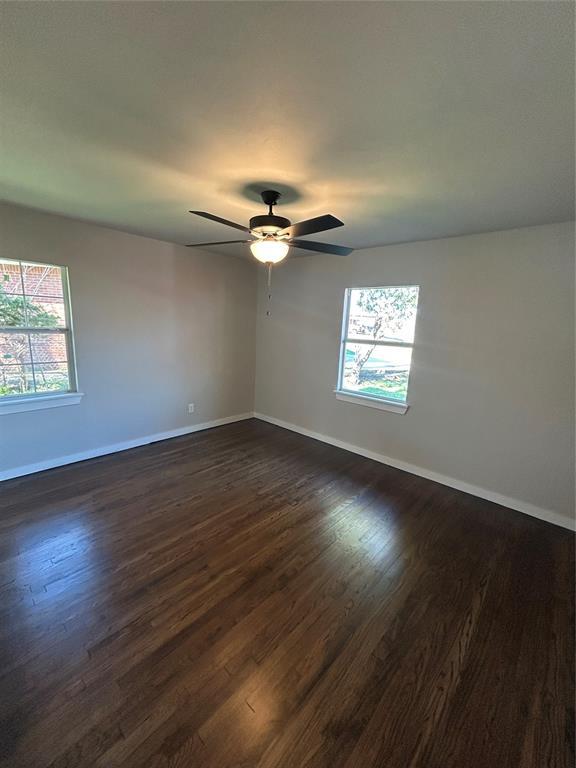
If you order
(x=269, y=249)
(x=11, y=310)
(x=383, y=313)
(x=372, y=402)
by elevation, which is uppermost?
(x=269, y=249)

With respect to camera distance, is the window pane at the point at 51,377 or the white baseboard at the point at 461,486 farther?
the window pane at the point at 51,377

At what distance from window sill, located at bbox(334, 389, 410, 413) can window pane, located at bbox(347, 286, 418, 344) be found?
0.72 m

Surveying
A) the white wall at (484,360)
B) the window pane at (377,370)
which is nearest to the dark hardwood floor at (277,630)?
the white wall at (484,360)

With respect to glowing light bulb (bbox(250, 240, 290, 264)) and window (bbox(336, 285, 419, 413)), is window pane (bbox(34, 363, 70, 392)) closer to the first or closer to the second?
glowing light bulb (bbox(250, 240, 290, 264))

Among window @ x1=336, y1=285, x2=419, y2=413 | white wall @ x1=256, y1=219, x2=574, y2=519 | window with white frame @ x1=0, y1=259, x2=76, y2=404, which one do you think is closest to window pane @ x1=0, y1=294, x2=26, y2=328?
window with white frame @ x1=0, y1=259, x2=76, y2=404

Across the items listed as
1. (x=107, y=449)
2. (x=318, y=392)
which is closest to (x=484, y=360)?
(x=318, y=392)

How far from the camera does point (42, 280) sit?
2.94m

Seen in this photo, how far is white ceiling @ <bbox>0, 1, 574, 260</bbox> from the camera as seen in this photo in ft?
3.03

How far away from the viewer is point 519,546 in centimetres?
238

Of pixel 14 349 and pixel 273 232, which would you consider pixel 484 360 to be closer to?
pixel 273 232

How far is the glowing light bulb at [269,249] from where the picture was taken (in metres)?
2.04

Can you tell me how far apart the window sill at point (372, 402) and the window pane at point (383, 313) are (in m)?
0.72

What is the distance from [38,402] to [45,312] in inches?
34.5

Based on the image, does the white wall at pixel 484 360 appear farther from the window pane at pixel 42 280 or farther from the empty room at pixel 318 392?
the window pane at pixel 42 280
